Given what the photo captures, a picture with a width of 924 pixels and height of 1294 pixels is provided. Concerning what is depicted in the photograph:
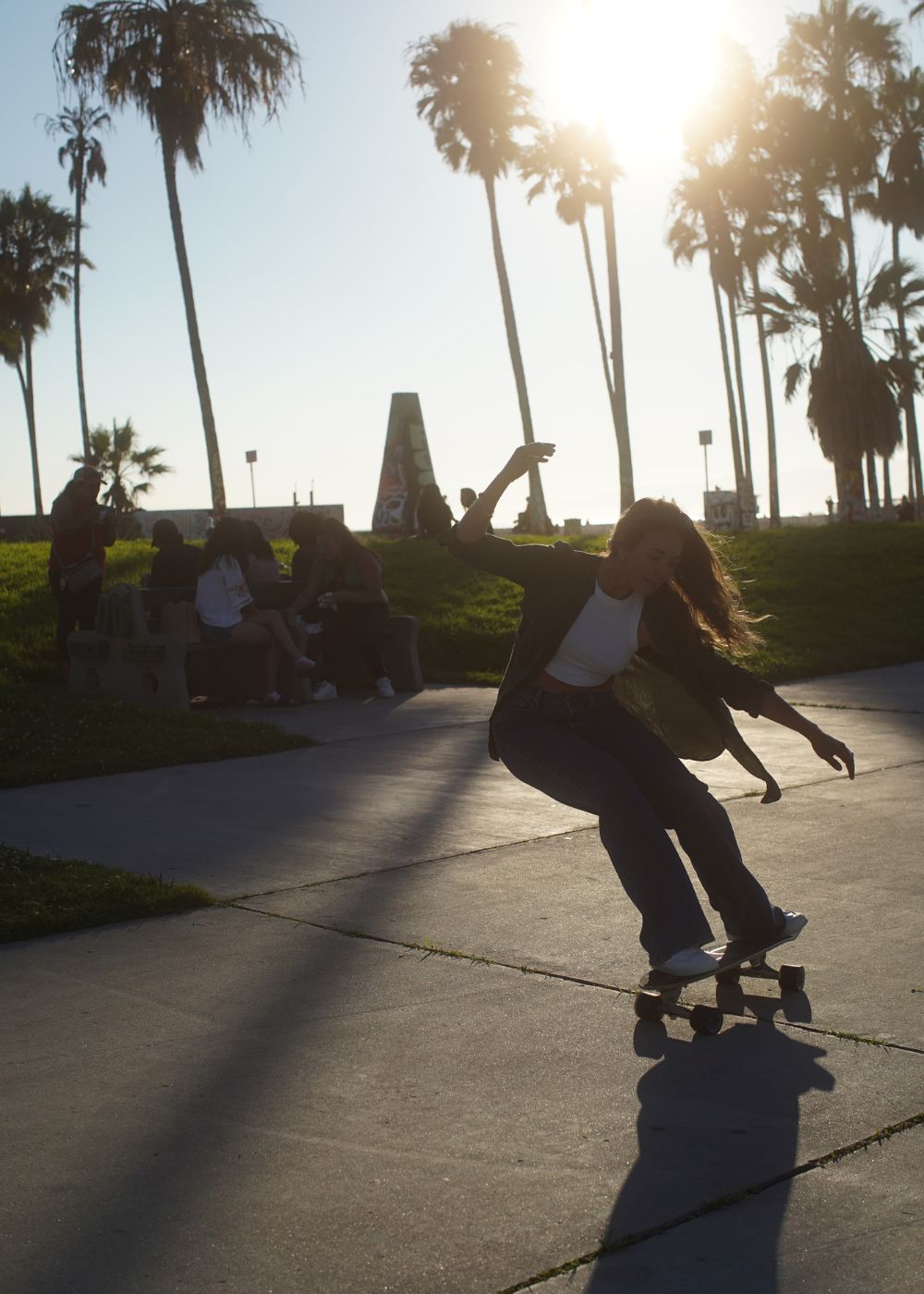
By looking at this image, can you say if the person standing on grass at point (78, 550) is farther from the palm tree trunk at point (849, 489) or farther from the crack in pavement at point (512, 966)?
the palm tree trunk at point (849, 489)

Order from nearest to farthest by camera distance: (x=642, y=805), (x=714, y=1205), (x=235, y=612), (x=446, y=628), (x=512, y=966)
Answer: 1. (x=714, y=1205)
2. (x=642, y=805)
3. (x=512, y=966)
4. (x=235, y=612)
5. (x=446, y=628)

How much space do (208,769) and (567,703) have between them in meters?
4.70

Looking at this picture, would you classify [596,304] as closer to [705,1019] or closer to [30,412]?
[30,412]

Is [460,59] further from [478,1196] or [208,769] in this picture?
[478,1196]

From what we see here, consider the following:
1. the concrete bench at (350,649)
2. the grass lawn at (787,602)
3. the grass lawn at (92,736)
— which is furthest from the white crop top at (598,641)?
the concrete bench at (350,649)

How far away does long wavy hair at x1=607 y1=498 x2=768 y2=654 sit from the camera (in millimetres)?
4285

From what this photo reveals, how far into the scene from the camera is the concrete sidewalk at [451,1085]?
9.06 feet

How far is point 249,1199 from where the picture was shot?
118 inches

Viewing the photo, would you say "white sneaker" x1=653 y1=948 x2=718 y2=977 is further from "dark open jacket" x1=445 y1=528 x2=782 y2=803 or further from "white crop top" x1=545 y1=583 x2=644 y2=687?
"white crop top" x1=545 y1=583 x2=644 y2=687

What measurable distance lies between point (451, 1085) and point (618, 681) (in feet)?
4.42

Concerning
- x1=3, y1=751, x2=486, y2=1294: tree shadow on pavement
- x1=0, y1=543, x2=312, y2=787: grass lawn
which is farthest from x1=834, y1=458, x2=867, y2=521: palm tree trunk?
x1=3, y1=751, x2=486, y2=1294: tree shadow on pavement

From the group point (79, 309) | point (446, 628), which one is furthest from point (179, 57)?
point (79, 309)

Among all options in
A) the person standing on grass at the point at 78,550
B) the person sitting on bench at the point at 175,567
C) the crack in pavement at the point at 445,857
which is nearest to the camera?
the crack in pavement at the point at 445,857

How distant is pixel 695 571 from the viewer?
441 centimetres
